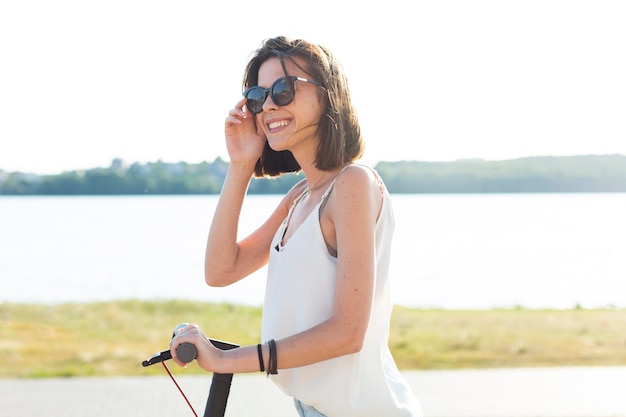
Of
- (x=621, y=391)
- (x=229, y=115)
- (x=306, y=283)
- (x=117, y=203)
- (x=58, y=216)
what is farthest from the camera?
(x=117, y=203)

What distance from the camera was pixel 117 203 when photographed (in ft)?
206

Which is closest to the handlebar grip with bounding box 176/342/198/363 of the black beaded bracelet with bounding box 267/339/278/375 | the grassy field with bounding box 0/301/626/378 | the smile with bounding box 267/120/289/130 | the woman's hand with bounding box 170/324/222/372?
the woman's hand with bounding box 170/324/222/372

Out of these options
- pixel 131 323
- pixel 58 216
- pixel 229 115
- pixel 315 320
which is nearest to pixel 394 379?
pixel 315 320

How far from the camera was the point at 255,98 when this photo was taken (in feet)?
7.11

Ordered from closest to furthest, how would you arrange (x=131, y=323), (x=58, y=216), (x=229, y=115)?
1. (x=229, y=115)
2. (x=131, y=323)
3. (x=58, y=216)

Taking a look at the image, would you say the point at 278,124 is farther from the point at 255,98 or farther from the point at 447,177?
the point at 447,177

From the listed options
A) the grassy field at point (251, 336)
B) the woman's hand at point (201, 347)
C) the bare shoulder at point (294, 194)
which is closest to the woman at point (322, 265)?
the woman's hand at point (201, 347)

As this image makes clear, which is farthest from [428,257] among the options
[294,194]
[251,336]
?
[294,194]

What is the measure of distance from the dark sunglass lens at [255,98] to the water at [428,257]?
48.3 feet

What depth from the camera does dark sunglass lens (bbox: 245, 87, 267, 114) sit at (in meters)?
2.13

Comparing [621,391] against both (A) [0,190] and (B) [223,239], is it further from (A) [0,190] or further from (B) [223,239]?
(A) [0,190]

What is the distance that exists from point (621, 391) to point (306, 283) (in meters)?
5.38

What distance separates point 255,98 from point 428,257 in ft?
81.1

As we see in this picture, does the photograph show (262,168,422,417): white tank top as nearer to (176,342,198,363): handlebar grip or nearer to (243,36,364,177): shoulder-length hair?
(243,36,364,177): shoulder-length hair
